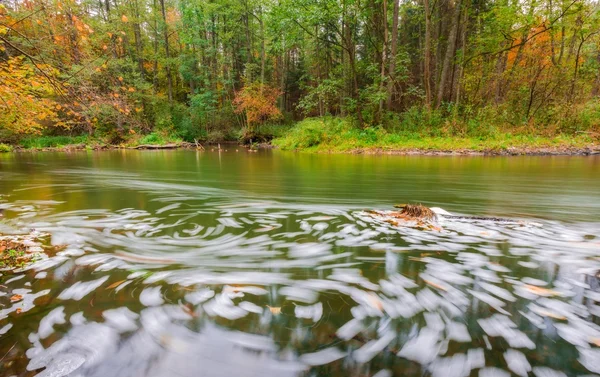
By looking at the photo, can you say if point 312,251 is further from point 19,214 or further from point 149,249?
point 19,214

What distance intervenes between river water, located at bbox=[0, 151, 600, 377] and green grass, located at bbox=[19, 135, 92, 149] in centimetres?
2901

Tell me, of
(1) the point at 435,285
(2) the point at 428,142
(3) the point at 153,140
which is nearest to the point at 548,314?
(1) the point at 435,285

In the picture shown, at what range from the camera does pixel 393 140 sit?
1834 centimetres

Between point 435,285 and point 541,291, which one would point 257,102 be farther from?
point 541,291

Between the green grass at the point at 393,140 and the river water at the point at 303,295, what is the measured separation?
465 inches

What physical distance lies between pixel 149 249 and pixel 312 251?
1968 millimetres

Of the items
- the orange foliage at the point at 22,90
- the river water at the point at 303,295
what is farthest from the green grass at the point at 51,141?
the river water at the point at 303,295

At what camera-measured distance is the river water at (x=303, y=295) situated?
1843mm

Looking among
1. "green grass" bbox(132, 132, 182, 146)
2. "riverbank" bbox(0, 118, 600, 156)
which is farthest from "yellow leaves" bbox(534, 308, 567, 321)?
"green grass" bbox(132, 132, 182, 146)

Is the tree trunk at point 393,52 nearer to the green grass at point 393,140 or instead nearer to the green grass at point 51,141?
the green grass at point 393,140

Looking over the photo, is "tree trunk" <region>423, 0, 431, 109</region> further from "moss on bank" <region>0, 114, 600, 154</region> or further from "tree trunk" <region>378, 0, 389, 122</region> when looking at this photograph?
"tree trunk" <region>378, 0, 389, 122</region>

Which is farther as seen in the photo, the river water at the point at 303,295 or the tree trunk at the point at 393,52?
the tree trunk at the point at 393,52

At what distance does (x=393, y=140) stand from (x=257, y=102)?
15.1m

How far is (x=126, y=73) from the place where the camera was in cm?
3031
